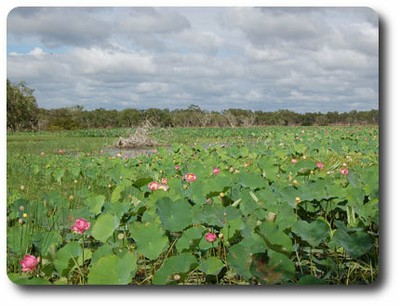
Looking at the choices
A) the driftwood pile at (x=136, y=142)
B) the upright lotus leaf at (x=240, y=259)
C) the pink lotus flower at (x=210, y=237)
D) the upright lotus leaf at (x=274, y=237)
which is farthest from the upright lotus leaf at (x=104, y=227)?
the driftwood pile at (x=136, y=142)

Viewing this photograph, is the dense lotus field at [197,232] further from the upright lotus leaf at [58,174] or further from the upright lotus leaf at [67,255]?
the upright lotus leaf at [58,174]

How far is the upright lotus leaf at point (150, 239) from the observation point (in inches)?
76.4

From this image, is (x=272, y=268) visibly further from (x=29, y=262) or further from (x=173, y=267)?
(x=29, y=262)

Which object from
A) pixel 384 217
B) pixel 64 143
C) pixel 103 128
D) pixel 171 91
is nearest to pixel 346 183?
pixel 384 217

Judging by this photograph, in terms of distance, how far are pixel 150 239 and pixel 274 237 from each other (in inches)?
16.8

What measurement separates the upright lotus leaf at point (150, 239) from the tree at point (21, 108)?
818 mm

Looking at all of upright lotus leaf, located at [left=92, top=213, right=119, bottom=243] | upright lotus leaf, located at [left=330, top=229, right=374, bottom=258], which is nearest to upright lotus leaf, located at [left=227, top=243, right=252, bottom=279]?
upright lotus leaf, located at [left=330, top=229, right=374, bottom=258]

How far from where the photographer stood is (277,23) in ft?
8.00

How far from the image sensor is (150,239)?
1949 millimetres

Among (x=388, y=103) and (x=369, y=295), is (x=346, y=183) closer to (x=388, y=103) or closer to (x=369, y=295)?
(x=388, y=103)

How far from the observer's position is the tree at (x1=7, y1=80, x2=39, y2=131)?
2374 millimetres
